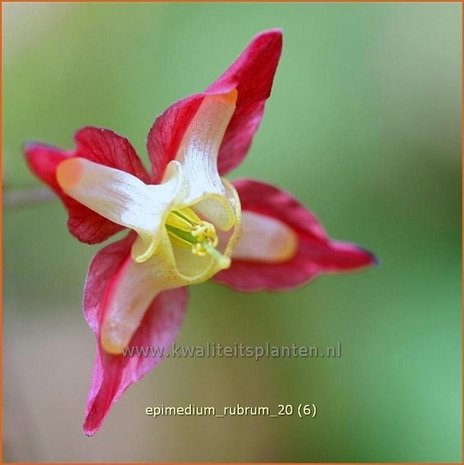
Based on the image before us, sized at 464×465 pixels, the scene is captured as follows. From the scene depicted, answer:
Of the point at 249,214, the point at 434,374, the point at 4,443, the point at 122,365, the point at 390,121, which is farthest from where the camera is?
the point at 390,121

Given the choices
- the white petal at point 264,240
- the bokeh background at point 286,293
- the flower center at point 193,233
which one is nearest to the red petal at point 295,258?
the white petal at point 264,240

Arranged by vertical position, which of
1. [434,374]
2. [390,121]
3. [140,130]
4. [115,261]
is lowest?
[115,261]

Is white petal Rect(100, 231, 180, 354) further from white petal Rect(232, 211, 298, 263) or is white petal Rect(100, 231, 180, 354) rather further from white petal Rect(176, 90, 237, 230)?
white petal Rect(232, 211, 298, 263)

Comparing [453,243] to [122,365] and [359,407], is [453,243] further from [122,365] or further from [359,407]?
[122,365]

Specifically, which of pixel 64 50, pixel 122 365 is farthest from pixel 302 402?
pixel 64 50

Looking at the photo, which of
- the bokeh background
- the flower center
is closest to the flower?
the flower center

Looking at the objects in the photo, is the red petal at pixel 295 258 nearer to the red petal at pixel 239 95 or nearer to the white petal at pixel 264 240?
the white petal at pixel 264 240

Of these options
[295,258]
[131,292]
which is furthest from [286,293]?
[131,292]
